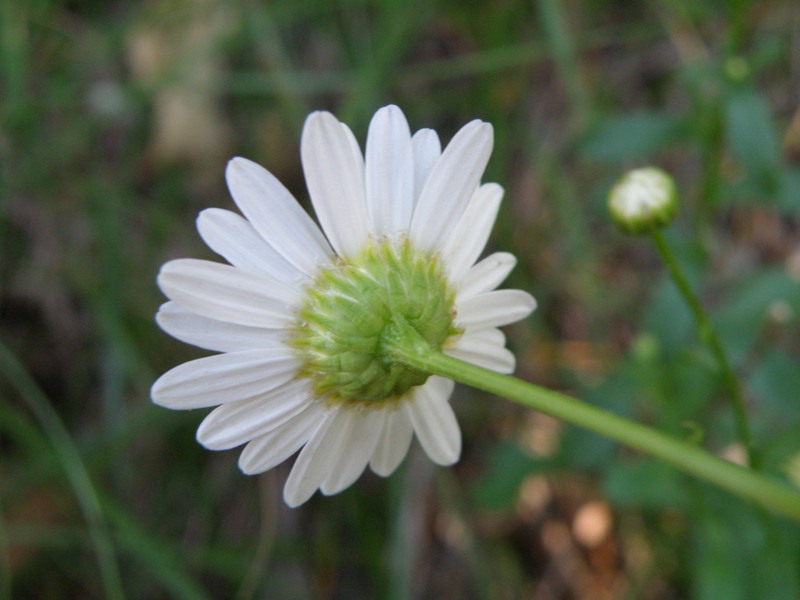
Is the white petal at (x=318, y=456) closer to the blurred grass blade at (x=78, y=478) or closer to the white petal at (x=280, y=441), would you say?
the white petal at (x=280, y=441)

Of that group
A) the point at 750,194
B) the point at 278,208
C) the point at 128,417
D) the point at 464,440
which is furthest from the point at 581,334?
the point at 278,208

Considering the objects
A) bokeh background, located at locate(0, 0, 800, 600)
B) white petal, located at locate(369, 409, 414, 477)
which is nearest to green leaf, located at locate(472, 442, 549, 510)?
bokeh background, located at locate(0, 0, 800, 600)

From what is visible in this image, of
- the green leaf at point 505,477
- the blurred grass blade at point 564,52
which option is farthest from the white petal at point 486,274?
the blurred grass blade at point 564,52

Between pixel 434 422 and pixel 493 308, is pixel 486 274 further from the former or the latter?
pixel 434 422

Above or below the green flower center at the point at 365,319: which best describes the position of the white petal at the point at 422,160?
above

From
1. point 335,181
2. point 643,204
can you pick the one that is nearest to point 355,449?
point 335,181
